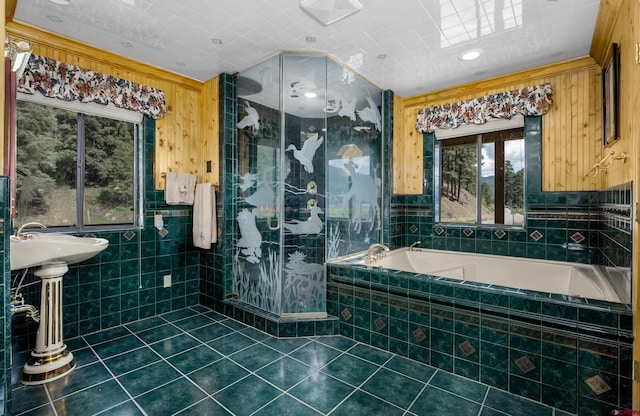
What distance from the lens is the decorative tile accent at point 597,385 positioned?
161 centimetres

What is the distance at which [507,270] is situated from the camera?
306 cm

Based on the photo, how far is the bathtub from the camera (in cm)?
250

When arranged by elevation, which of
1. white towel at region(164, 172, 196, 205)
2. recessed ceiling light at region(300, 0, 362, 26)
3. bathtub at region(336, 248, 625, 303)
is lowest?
bathtub at region(336, 248, 625, 303)

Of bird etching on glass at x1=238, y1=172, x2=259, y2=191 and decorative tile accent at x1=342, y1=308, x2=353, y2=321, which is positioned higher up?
bird etching on glass at x1=238, y1=172, x2=259, y2=191

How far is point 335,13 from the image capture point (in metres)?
2.08

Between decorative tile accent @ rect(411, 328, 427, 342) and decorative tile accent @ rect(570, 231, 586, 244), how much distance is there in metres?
1.84

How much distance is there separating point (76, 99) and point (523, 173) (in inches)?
166

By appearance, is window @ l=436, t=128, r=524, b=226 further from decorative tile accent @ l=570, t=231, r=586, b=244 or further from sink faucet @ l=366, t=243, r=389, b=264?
sink faucet @ l=366, t=243, r=389, b=264

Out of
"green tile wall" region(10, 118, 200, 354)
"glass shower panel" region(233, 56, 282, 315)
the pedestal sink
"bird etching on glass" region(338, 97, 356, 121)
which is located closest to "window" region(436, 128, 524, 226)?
"bird etching on glass" region(338, 97, 356, 121)

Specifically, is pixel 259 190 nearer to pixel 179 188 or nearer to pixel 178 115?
pixel 179 188

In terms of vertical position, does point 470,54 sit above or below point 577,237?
above

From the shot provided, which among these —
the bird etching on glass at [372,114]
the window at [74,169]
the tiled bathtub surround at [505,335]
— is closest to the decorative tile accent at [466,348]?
the tiled bathtub surround at [505,335]

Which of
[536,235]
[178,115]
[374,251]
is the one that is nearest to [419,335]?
[374,251]

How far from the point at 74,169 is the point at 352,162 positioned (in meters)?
2.46
